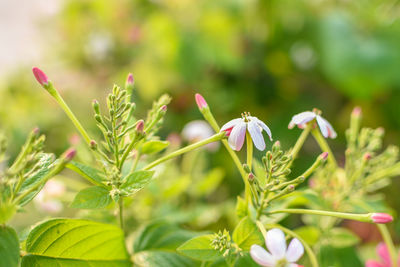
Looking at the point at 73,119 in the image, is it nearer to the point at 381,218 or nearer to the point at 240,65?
the point at 381,218

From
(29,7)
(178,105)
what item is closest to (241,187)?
(178,105)

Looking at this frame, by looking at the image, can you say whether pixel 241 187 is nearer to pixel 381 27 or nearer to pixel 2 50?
pixel 381 27

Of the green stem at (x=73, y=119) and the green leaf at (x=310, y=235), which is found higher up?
the green stem at (x=73, y=119)

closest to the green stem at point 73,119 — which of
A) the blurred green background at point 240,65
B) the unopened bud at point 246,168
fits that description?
the unopened bud at point 246,168

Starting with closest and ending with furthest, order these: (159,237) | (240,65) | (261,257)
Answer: (261,257)
(159,237)
(240,65)

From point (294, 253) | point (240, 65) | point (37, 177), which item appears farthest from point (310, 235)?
point (240, 65)

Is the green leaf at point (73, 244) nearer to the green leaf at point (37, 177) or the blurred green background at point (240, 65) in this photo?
the green leaf at point (37, 177)
